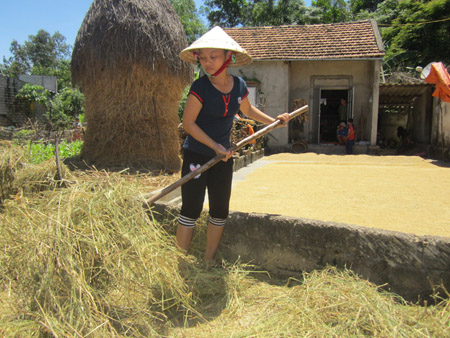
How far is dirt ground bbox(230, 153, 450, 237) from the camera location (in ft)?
10.3

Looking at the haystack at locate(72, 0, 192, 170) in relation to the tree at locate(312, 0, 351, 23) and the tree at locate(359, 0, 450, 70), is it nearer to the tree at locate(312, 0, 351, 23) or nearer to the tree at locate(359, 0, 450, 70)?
the tree at locate(359, 0, 450, 70)

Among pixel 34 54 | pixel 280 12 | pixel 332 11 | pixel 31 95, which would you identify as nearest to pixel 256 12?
pixel 280 12

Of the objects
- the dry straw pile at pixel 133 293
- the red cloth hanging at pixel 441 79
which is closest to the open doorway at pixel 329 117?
the red cloth hanging at pixel 441 79

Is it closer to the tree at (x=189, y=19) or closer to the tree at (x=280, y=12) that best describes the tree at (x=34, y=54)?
the tree at (x=189, y=19)

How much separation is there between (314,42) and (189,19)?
24.1 m

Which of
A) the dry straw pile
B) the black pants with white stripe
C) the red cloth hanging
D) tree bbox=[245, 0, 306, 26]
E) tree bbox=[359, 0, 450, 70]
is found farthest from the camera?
tree bbox=[245, 0, 306, 26]

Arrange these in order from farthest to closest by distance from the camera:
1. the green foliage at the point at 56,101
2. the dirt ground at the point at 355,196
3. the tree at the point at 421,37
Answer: the green foliage at the point at 56,101
the tree at the point at 421,37
the dirt ground at the point at 355,196

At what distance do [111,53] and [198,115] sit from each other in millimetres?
3138

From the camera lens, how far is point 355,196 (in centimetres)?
424

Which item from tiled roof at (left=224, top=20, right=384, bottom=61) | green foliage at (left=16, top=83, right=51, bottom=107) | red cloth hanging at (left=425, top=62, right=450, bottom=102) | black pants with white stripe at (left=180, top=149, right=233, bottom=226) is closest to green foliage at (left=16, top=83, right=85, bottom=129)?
green foliage at (left=16, top=83, right=51, bottom=107)

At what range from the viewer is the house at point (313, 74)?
36.4 ft

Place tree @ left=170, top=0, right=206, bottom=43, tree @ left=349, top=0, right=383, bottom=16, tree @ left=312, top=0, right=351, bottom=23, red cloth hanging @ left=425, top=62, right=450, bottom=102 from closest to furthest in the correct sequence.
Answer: red cloth hanging @ left=425, top=62, right=450, bottom=102 < tree @ left=312, top=0, right=351, bottom=23 < tree @ left=349, top=0, right=383, bottom=16 < tree @ left=170, top=0, right=206, bottom=43

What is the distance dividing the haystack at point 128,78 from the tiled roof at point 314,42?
6.73 m

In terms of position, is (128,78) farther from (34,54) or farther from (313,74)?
(34,54)
